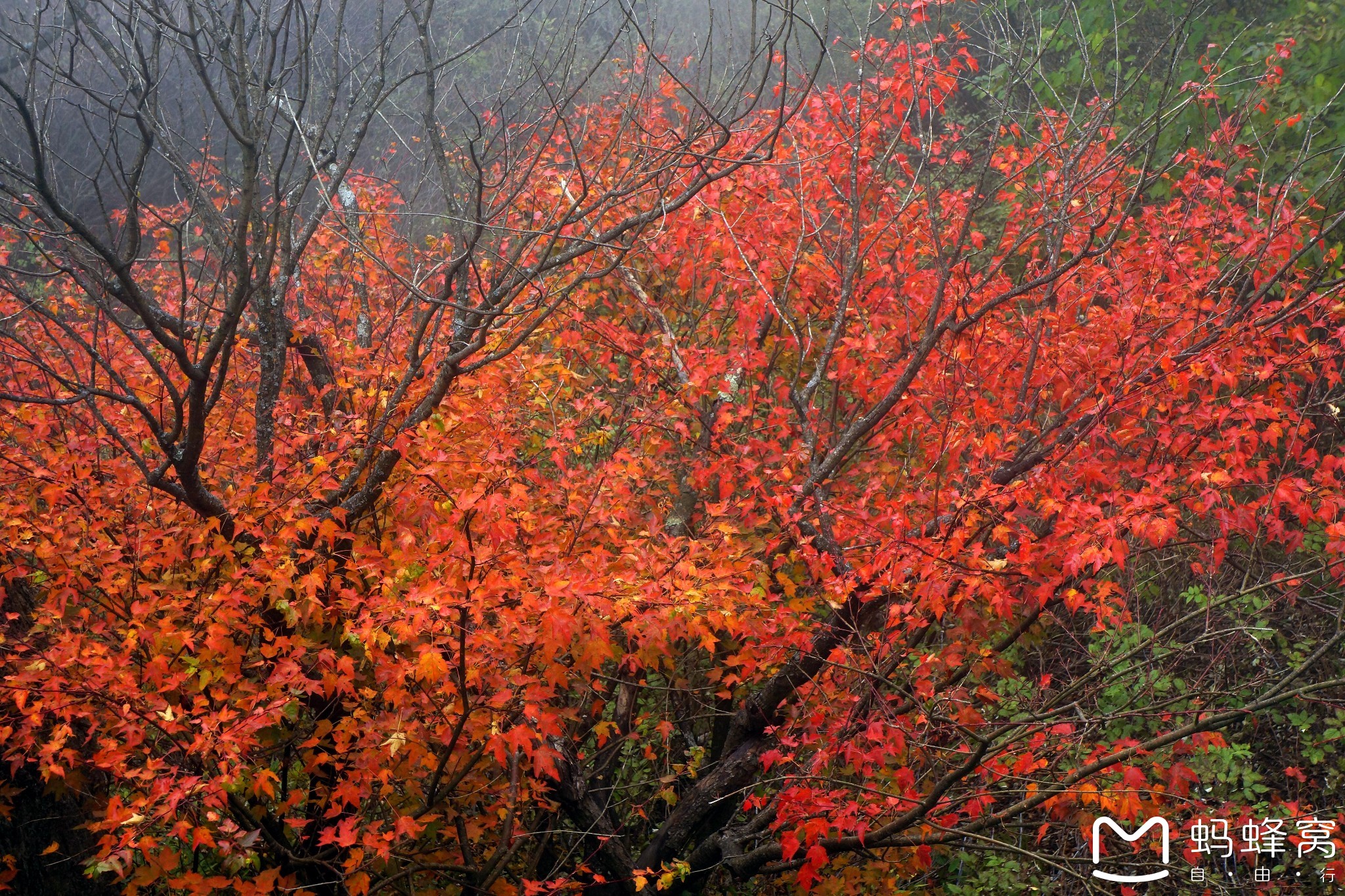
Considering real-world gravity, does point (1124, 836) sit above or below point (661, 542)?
below

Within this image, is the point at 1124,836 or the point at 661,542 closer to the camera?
the point at 1124,836

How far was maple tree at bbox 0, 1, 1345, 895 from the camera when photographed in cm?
520

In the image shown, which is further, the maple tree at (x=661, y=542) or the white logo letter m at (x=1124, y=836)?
the maple tree at (x=661, y=542)

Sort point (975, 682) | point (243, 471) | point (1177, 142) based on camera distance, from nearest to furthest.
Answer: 1. point (243, 471)
2. point (975, 682)
3. point (1177, 142)

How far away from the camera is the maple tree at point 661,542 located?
17.1ft

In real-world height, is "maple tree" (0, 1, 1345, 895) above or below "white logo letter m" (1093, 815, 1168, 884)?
above

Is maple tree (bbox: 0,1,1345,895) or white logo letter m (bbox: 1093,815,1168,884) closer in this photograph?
white logo letter m (bbox: 1093,815,1168,884)

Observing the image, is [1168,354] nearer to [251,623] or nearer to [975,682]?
[975,682]

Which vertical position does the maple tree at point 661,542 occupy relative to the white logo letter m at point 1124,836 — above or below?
above

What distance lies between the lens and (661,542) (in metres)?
7.11

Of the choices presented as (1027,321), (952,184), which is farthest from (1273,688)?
(952,184)

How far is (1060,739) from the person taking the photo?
6074 mm

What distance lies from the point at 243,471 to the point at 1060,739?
17.2 feet

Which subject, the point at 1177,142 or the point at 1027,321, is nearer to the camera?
the point at 1027,321
